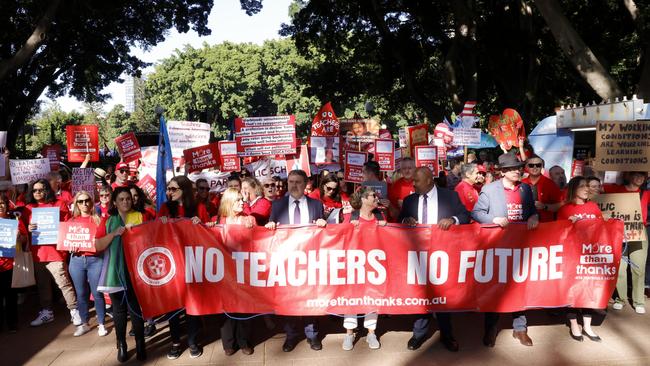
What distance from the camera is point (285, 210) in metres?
5.68

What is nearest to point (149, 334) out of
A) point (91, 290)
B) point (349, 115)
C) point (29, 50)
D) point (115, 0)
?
point (91, 290)

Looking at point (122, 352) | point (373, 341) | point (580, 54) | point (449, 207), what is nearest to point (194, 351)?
point (122, 352)

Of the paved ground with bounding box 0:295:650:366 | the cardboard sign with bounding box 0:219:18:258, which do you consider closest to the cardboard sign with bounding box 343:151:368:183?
the paved ground with bounding box 0:295:650:366

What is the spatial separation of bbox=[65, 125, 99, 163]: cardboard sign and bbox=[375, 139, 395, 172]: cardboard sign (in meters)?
5.81

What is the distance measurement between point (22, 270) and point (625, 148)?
759 centimetres

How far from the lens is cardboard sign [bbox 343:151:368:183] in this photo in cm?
953

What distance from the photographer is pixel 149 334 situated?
245 inches

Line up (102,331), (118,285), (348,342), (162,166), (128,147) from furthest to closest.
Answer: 1. (128,147)
2. (162,166)
3. (102,331)
4. (348,342)
5. (118,285)

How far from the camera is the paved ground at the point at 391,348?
5.30 metres

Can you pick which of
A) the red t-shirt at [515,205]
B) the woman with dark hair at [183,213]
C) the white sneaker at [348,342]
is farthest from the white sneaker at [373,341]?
the red t-shirt at [515,205]

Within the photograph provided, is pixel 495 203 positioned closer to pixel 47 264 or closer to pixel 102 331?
pixel 102 331

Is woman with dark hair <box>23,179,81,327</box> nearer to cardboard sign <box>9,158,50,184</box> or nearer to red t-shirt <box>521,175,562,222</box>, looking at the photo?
cardboard sign <box>9,158,50,184</box>

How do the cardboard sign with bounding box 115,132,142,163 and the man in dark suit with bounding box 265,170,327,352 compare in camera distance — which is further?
the cardboard sign with bounding box 115,132,142,163

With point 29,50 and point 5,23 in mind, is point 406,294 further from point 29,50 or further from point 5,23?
point 5,23
